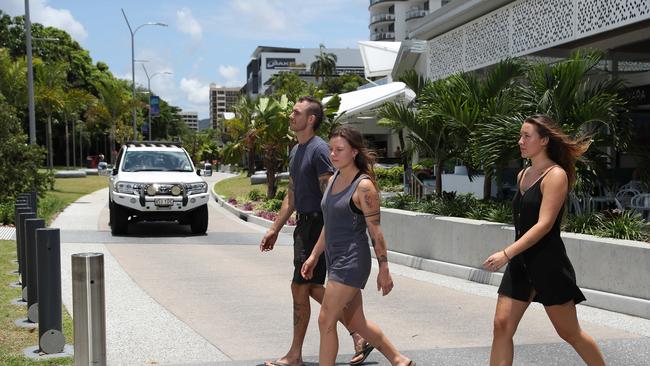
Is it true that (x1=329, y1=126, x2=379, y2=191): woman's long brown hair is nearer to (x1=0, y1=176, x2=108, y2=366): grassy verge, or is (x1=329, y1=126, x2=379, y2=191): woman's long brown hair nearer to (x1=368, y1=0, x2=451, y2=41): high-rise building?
(x1=0, y1=176, x2=108, y2=366): grassy verge

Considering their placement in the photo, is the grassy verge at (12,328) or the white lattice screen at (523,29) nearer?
the grassy verge at (12,328)

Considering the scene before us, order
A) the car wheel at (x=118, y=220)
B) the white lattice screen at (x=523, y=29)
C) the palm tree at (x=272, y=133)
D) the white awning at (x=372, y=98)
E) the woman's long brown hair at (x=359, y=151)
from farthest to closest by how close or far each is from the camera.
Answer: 1. the white awning at (x=372, y=98)
2. the palm tree at (x=272, y=133)
3. the car wheel at (x=118, y=220)
4. the white lattice screen at (x=523, y=29)
5. the woman's long brown hair at (x=359, y=151)

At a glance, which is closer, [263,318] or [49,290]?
[49,290]

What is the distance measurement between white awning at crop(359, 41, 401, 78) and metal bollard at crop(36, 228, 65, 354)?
38.3 metres

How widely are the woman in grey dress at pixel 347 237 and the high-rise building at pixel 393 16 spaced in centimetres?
9274

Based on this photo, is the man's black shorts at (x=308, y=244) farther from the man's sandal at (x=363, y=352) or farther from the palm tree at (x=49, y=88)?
the palm tree at (x=49, y=88)

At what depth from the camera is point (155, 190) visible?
1456cm

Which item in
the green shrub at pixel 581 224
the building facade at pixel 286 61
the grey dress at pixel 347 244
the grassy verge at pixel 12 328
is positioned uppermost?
the building facade at pixel 286 61

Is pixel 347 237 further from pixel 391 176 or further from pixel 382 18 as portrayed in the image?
pixel 382 18

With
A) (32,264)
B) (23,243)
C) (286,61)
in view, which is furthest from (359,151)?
(286,61)

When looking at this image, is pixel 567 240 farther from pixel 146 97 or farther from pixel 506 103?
pixel 146 97

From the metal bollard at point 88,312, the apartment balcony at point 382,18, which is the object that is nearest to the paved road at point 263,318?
the metal bollard at point 88,312

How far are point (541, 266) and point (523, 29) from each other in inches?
447

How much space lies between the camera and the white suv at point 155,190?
1451 centimetres
